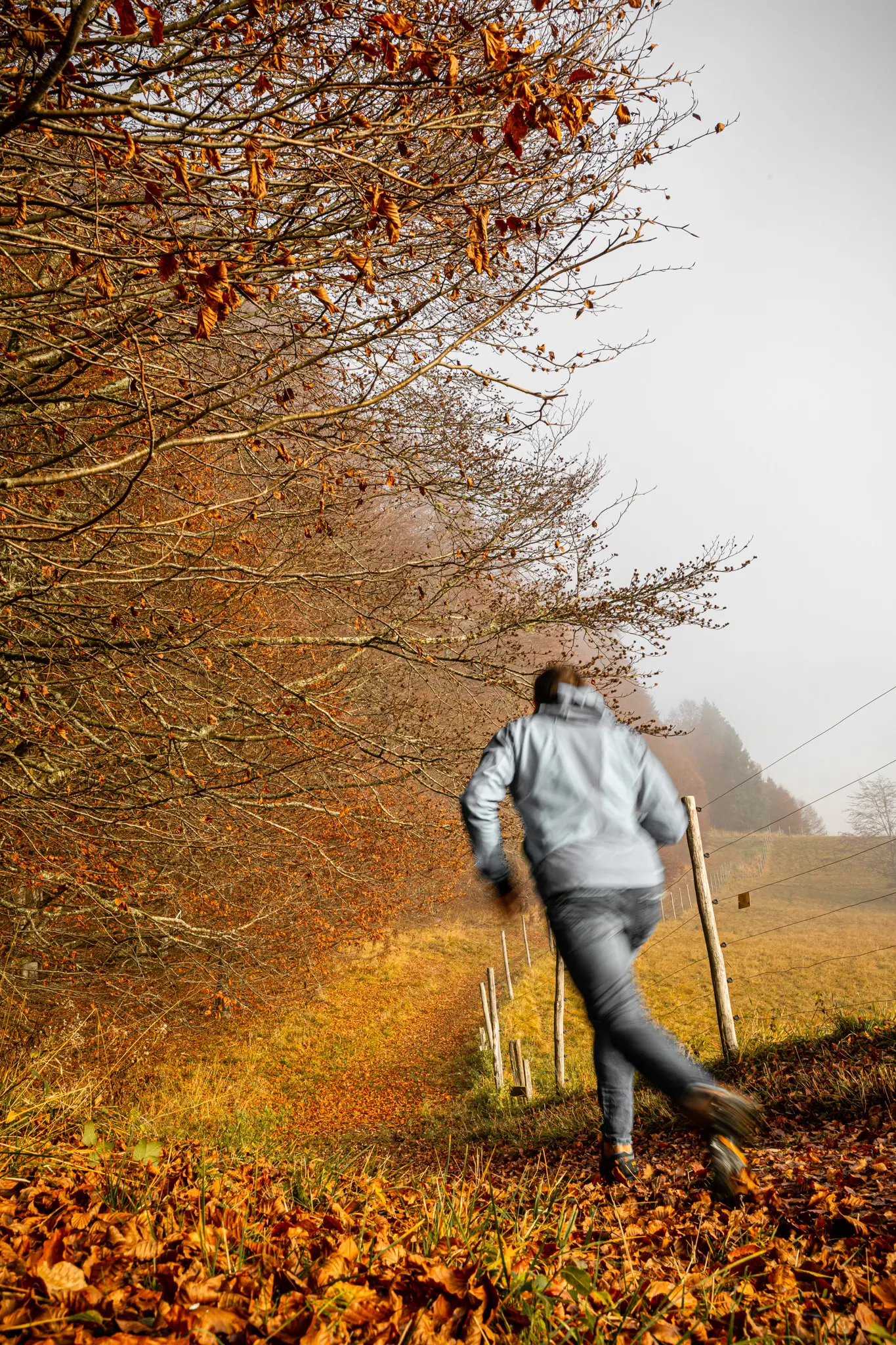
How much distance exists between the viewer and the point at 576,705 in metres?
3.02

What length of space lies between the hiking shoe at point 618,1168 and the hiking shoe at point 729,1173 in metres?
0.49

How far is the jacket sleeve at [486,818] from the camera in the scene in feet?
9.14

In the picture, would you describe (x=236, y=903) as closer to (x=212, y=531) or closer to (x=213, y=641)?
(x=213, y=641)

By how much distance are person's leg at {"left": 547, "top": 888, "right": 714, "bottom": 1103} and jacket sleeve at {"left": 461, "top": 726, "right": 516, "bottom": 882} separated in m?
0.27

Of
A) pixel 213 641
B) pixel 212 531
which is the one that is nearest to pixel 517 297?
pixel 212 531

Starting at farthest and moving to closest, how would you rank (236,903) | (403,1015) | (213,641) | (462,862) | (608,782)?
(403,1015) → (462,862) → (236,903) → (213,641) → (608,782)

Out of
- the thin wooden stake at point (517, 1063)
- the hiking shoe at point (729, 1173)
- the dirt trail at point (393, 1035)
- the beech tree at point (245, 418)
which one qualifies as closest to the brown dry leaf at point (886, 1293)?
the hiking shoe at point (729, 1173)

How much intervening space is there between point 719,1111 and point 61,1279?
1.77m

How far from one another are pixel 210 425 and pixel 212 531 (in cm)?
204

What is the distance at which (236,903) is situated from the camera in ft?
28.8

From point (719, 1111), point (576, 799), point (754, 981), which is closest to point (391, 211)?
point (576, 799)

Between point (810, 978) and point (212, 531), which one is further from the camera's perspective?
point (810, 978)

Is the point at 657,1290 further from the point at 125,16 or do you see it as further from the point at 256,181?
the point at 125,16

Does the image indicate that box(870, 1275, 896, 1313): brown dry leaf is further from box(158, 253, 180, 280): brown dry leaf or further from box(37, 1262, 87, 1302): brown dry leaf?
box(158, 253, 180, 280): brown dry leaf
